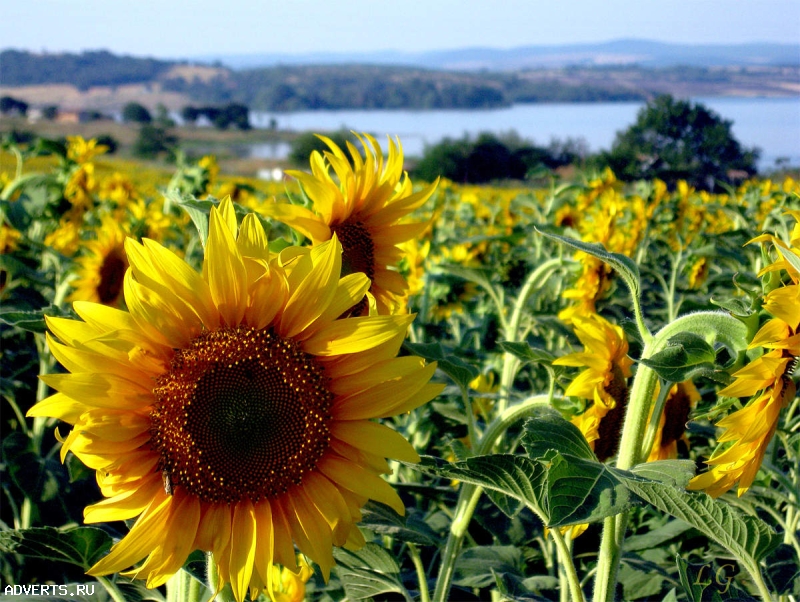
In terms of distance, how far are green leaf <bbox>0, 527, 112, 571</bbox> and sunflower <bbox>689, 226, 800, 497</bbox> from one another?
1.01 m

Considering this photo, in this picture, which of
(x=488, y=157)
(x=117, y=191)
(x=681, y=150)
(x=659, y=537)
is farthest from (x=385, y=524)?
(x=488, y=157)

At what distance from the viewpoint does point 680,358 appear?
3.92 feet

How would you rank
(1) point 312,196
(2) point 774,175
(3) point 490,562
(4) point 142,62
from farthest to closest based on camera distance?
(4) point 142,62
(2) point 774,175
(3) point 490,562
(1) point 312,196

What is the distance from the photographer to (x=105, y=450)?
3.84 ft

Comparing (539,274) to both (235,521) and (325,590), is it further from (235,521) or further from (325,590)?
(235,521)

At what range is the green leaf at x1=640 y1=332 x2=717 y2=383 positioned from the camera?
46.8 inches

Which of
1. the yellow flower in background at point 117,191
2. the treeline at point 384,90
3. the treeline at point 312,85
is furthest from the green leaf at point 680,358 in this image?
the treeline at point 384,90

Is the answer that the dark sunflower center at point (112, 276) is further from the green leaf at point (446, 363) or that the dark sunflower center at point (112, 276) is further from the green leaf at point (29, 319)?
the green leaf at point (446, 363)

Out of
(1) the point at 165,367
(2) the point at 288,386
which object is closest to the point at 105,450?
(1) the point at 165,367

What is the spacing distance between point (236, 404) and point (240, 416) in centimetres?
2

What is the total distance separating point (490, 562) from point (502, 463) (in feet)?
2.59

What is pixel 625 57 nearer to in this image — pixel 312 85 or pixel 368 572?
pixel 368 572

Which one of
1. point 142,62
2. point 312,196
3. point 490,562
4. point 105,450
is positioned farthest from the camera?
point 142,62

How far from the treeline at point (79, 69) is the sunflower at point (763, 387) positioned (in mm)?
35367
